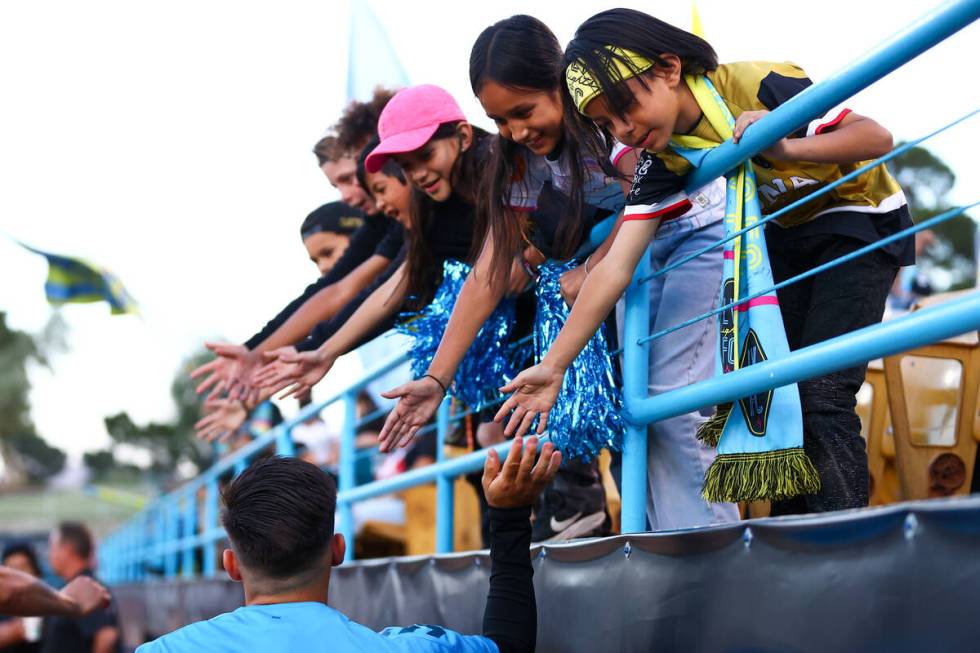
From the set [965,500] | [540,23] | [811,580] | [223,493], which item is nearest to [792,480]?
[811,580]

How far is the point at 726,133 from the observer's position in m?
2.22

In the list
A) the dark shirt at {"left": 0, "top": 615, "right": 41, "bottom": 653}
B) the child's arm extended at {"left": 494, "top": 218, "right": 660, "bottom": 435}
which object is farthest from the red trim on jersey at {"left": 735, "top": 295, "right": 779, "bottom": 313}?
the dark shirt at {"left": 0, "top": 615, "right": 41, "bottom": 653}

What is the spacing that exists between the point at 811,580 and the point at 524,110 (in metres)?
1.33

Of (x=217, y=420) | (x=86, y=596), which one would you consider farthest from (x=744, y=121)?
(x=86, y=596)

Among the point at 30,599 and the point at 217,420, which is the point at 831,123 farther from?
the point at 30,599

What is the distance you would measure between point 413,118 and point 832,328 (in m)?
1.27

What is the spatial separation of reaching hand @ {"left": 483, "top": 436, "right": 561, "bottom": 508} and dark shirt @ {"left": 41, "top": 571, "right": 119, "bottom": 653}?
15.6 feet

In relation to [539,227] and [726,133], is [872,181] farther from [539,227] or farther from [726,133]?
[539,227]

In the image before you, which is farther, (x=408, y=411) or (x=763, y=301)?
(x=408, y=411)

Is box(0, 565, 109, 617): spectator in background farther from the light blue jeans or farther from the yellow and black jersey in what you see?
the yellow and black jersey

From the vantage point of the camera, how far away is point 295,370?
3275 millimetres

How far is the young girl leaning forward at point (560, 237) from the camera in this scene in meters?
2.45

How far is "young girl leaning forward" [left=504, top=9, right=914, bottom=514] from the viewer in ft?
6.93

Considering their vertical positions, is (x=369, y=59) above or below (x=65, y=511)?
above
